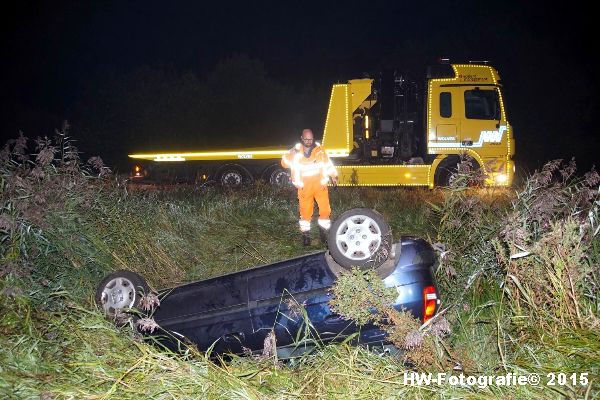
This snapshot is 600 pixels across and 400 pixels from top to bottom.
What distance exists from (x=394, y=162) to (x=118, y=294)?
7611 mm

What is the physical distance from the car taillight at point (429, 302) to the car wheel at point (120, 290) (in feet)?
8.49

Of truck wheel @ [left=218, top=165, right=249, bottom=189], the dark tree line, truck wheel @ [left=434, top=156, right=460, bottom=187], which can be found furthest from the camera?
the dark tree line

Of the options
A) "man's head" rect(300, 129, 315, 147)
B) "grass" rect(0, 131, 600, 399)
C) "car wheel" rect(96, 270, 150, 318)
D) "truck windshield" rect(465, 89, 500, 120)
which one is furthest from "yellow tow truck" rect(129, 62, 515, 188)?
"car wheel" rect(96, 270, 150, 318)

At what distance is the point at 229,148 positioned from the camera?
12.6 meters

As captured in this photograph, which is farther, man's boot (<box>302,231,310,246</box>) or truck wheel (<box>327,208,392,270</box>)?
man's boot (<box>302,231,310,246</box>)

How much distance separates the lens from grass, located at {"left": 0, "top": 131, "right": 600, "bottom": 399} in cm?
306

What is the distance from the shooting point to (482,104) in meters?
10.9

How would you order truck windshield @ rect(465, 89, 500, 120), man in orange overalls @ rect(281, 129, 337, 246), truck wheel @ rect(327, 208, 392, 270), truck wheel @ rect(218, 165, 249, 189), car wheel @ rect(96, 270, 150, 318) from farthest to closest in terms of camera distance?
1. truck wheel @ rect(218, 165, 249, 189)
2. truck windshield @ rect(465, 89, 500, 120)
3. man in orange overalls @ rect(281, 129, 337, 246)
4. car wheel @ rect(96, 270, 150, 318)
5. truck wheel @ rect(327, 208, 392, 270)

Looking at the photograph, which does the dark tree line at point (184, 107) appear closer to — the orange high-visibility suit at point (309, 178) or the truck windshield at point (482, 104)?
the truck windshield at point (482, 104)

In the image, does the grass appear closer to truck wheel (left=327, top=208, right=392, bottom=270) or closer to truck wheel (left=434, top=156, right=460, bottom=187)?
truck wheel (left=327, top=208, right=392, bottom=270)

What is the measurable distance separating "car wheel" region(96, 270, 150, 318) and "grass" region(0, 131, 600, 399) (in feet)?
0.47

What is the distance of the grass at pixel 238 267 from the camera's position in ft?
10.0

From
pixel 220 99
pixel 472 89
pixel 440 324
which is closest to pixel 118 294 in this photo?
pixel 440 324

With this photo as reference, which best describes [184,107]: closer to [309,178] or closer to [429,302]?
[309,178]
